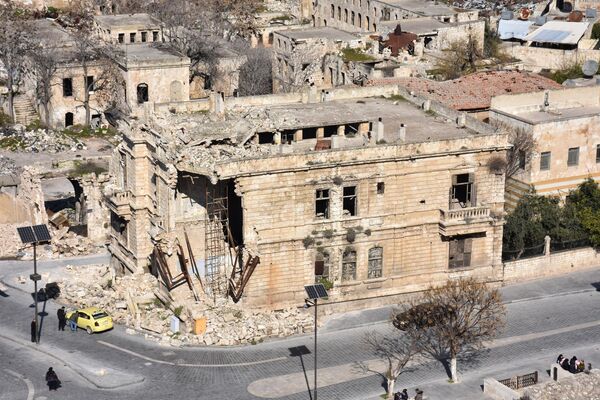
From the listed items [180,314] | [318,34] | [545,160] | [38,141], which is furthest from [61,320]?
[318,34]

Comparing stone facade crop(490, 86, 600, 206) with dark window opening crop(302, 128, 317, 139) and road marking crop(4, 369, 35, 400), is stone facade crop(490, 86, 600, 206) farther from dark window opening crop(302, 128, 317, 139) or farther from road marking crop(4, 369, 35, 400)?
road marking crop(4, 369, 35, 400)

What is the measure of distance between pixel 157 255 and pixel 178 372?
8.99 meters

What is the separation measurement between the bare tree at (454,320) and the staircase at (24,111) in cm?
4509

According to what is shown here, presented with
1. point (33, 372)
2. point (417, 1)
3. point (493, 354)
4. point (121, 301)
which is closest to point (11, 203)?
point (121, 301)

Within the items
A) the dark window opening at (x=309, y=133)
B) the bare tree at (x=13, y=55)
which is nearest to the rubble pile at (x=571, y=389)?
the dark window opening at (x=309, y=133)

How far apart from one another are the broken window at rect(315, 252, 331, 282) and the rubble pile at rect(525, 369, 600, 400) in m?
13.3

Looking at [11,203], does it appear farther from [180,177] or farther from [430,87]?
[430,87]

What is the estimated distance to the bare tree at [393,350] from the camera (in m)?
59.5

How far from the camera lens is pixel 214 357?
63.8 m

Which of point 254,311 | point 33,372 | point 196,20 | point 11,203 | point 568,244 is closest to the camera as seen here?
point 33,372

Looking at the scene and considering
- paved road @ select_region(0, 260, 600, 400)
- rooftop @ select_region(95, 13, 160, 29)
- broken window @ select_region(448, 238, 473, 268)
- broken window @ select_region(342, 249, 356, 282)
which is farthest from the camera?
rooftop @ select_region(95, 13, 160, 29)

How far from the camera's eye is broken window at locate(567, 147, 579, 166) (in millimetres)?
78375

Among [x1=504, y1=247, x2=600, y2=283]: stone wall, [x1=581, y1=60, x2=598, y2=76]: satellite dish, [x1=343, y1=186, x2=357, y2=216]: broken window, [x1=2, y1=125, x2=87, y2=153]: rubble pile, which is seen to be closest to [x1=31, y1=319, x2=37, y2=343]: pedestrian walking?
[x1=343, y1=186, x2=357, y2=216]: broken window

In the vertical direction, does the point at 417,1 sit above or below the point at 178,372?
above
